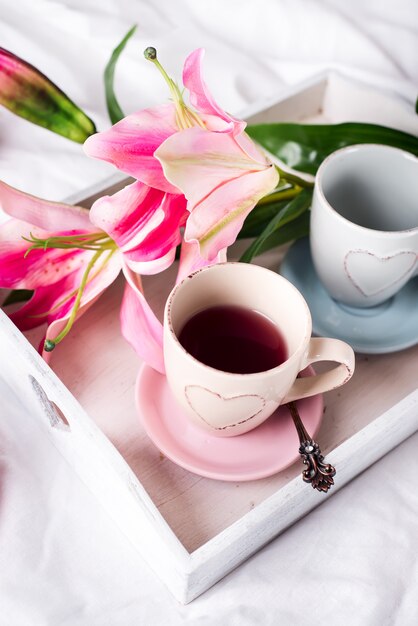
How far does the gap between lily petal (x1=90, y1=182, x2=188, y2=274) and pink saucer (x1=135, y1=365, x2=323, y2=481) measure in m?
0.08

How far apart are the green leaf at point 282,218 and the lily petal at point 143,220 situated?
0.21 ft

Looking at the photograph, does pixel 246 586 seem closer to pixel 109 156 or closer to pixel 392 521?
pixel 392 521

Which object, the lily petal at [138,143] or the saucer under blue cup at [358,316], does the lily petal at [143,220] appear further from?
the saucer under blue cup at [358,316]

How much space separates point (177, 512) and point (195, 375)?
9 centimetres

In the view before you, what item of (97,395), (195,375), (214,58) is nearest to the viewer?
(195,375)

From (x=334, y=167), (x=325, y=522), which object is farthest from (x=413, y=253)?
(x=325, y=522)

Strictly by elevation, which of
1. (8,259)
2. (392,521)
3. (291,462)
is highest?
(8,259)

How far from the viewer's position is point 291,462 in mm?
471

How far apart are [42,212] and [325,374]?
190mm

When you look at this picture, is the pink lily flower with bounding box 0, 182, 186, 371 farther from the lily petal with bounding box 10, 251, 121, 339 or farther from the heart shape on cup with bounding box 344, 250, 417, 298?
the heart shape on cup with bounding box 344, 250, 417, 298

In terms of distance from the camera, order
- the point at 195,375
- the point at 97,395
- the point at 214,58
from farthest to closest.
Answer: the point at 214,58
the point at 97,395
the point at 195,375

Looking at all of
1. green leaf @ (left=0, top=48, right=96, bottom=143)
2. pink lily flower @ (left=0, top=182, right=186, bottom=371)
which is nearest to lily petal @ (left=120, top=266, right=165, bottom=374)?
pink lily flower @ (left=0, top=182, right=186, bottom=371)

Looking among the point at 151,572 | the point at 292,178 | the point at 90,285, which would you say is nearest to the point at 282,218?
the point at 292,178

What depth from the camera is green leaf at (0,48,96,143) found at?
0.50 meters
